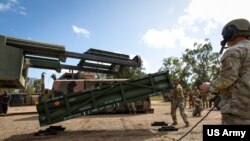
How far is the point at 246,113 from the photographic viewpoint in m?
3.67

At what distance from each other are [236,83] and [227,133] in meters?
0.88

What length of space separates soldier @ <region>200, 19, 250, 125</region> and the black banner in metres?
0.60

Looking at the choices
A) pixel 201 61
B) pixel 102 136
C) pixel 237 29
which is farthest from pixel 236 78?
pixel 201 61

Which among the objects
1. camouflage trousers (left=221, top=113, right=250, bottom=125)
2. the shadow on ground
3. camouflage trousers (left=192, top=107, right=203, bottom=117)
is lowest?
the shadow on ground

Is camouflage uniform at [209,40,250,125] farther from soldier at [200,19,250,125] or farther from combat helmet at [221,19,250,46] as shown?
combat helmet at [221,19,250,46]

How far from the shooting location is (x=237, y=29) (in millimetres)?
3859

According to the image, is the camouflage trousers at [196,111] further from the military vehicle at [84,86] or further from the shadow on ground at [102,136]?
the shadow on ground at [102,136]

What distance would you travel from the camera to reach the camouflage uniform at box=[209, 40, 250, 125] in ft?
12.1

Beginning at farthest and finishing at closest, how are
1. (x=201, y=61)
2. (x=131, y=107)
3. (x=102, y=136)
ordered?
1. (x=201, y=61)
2. (x=131, y=107)
3. (x=102, y=136)

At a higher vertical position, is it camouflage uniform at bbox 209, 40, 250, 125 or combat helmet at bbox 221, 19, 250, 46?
combat helmet at bbox 221, 19, 250, 46

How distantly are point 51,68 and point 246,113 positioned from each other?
9808 millimetres

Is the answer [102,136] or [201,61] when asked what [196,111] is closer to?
[102,136]

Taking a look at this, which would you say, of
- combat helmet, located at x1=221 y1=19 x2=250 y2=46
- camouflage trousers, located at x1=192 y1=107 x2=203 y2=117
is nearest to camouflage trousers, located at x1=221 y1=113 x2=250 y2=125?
combat helmet, located at x1=221 y1=19 x2=250 y2=46

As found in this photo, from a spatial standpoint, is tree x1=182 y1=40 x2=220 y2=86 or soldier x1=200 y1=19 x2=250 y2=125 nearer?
soldier x1=200 y1=19 x2=250 y2=125
